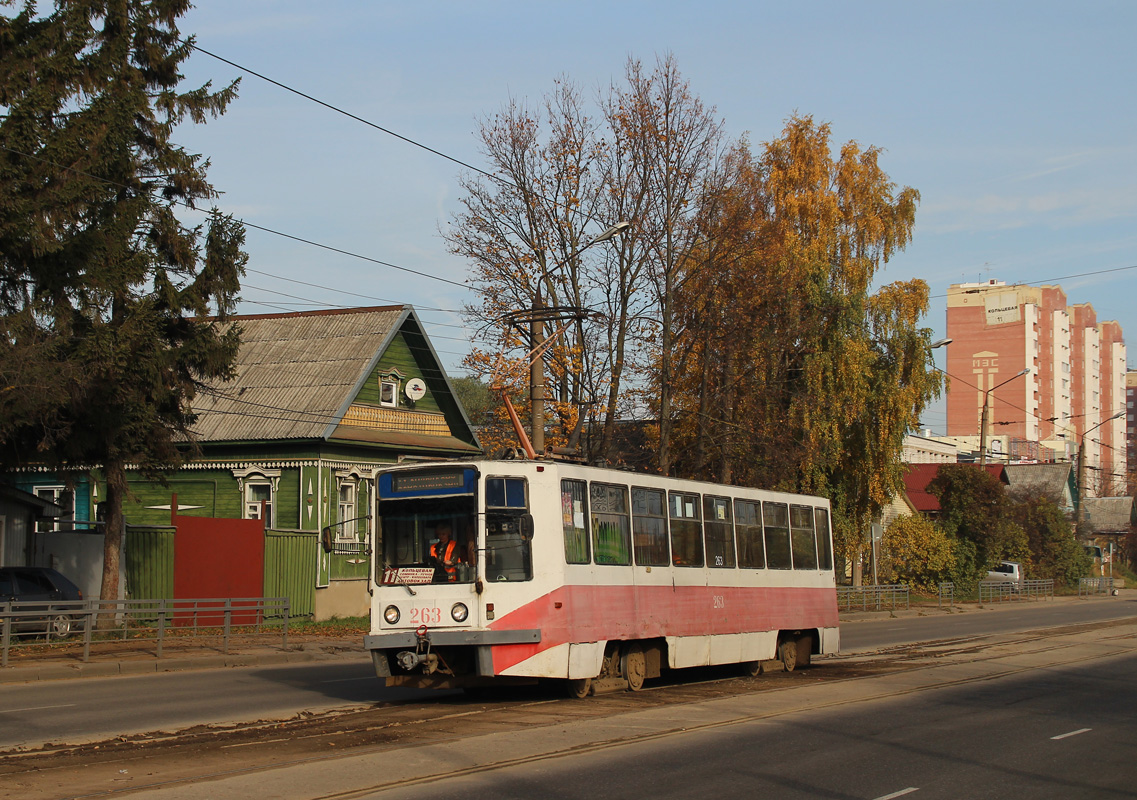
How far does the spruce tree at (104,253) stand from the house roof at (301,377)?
8440mm

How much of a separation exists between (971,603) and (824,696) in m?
38.8

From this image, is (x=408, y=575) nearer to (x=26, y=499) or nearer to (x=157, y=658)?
(x=157, y=658)

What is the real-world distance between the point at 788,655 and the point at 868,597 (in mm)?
23784

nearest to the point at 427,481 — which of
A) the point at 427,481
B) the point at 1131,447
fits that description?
the point at 427,481

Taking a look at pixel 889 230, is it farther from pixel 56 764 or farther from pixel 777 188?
pixel 56 764

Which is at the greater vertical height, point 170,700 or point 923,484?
point 923,484

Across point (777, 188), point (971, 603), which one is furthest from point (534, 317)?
point (971, 603)

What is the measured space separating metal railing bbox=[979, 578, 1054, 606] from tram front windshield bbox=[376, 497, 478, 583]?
4073cm

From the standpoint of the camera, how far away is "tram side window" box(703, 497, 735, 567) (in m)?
17.1

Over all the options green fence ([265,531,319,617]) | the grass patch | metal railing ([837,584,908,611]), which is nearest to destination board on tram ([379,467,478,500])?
the grass patch

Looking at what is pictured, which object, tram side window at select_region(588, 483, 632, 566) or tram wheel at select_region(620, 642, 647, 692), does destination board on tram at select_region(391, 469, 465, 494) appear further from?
tram wheel at select_region(620, 642, 647, 692)

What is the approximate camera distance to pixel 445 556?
13758 mm

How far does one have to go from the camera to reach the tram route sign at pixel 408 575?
13.8 meters

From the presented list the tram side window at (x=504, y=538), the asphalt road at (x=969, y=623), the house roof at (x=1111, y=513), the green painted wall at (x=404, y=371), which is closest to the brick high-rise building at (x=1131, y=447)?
the house roof at (x=1111, y=513)
